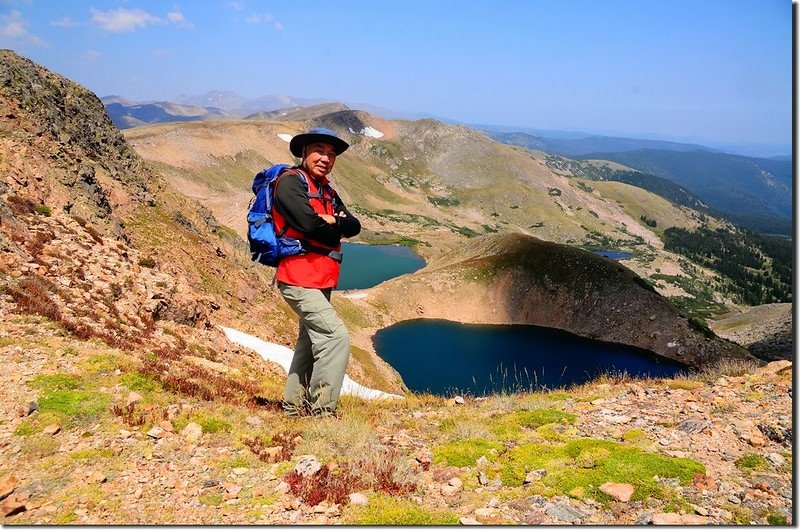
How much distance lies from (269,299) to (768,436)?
33.0 m

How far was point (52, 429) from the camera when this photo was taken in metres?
6.30

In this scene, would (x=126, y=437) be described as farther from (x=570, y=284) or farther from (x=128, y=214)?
(x=570, y=284)

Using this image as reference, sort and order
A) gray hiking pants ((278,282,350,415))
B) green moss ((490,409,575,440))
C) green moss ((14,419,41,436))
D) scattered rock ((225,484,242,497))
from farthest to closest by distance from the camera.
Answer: green moss ((490,409,575,440)) → gray hiking pants ((278,282,350,415)) → green moss ((14,419,41,436)) → scattered rock ((225,484,242,497))

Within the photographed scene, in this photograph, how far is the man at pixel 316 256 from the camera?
23.4ft

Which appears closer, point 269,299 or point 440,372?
point 269,299

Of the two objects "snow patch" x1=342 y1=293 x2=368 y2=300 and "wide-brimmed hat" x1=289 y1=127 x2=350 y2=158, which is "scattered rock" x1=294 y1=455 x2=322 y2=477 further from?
"snow patch" x1=342 y1=293 x2=368 y2=300

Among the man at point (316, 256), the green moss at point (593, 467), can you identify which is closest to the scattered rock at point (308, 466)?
the man at point (316, 256)

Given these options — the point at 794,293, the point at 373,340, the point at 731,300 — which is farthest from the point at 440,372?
the point at 731,300

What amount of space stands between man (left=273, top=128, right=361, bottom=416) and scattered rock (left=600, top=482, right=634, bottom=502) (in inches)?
160

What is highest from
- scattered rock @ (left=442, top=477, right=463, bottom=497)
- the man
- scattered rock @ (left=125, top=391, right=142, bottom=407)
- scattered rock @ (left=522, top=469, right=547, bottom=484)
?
the man

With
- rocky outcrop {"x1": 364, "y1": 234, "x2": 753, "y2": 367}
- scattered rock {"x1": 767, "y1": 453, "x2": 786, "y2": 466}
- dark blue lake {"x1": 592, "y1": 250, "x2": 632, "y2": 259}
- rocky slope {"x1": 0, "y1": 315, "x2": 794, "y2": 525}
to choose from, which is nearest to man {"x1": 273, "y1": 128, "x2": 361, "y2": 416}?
rocky slope {"x1": 0, "y1": 315, "x2": 794, "y2": 525}

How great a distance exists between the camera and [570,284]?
89688mm

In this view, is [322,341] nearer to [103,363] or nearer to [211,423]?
[211,423]

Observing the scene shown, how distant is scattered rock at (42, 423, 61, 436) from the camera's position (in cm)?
627
